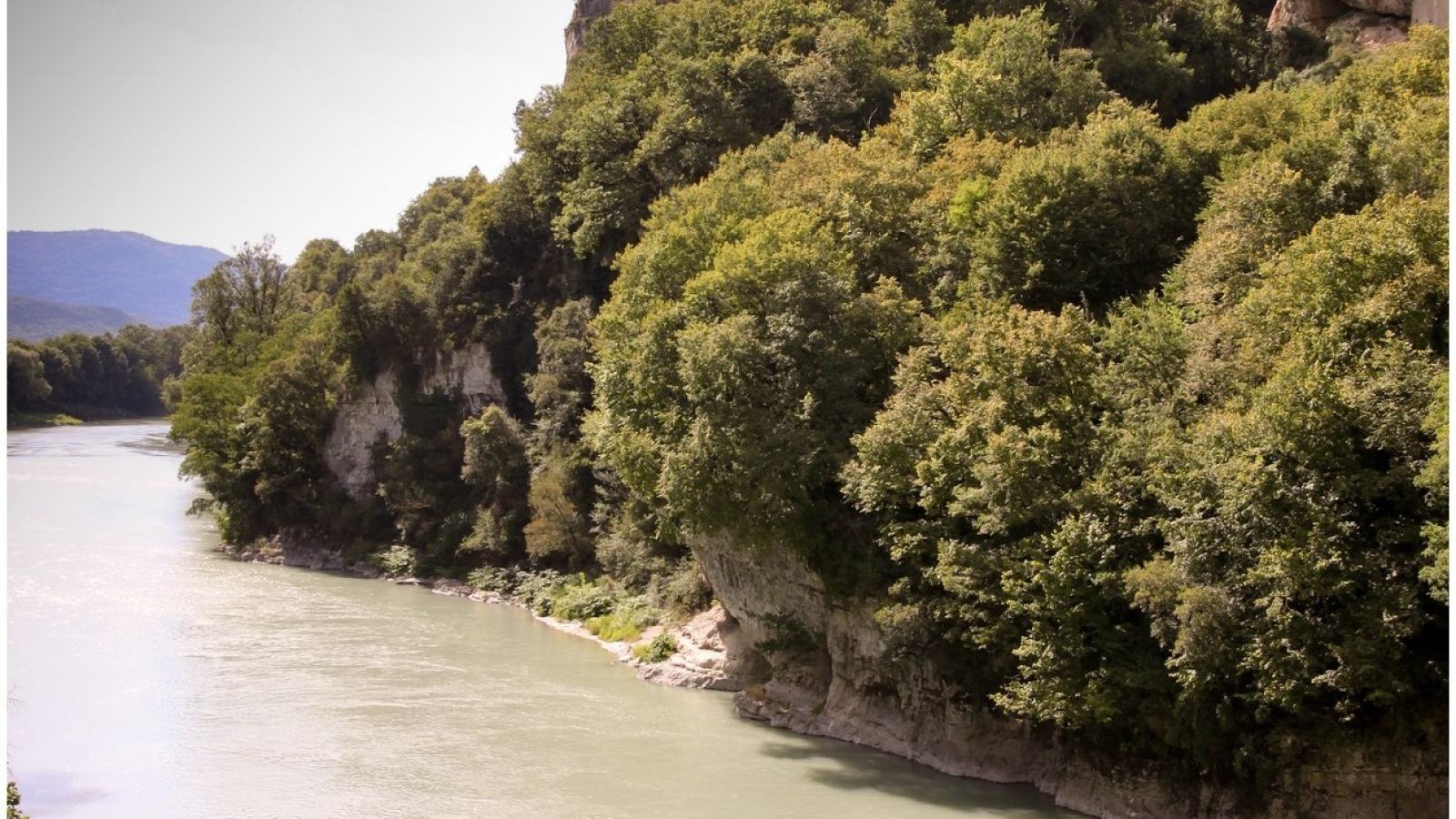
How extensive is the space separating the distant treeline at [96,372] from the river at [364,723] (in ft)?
227

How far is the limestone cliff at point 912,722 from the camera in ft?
78.3

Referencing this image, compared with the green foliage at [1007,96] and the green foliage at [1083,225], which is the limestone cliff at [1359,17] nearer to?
the green foliage at [1007,96]

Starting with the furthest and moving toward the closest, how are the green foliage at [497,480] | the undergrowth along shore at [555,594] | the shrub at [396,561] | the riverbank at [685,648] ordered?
the shrub at [396,561] < the green foliage at [497,480] < the undergrowth along shore at [555,594] < the riverbank at [685,648]

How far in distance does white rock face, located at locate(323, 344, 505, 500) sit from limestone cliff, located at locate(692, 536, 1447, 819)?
26478mm

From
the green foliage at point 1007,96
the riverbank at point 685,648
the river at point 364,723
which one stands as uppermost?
the green foliage at point 1007,96

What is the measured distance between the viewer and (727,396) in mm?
34062

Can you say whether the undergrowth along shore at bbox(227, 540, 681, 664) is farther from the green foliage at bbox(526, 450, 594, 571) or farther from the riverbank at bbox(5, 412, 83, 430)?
the riverbank at bbox(5, 412, 83, 430)

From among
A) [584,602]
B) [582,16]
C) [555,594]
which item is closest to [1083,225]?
[584,602]

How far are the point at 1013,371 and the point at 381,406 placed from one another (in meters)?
42.5

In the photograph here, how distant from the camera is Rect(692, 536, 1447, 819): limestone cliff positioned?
23.9 meters

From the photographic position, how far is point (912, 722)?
104 ft

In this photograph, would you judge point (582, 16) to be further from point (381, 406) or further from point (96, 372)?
point (96, 372)

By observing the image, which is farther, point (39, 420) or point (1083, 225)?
point (39, 420)

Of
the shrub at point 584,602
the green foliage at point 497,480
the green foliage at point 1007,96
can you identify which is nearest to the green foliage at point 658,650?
the shrub at point 584,602
